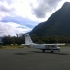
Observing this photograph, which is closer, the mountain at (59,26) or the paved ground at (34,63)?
the paved ground at (34,63)

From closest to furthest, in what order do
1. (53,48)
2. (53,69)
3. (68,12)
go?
1. (53,69)
2. (53,48)
3. (68,12)

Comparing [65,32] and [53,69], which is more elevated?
[65,32]

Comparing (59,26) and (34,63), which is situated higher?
(59,26)

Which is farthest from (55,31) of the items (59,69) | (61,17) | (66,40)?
(59,69)

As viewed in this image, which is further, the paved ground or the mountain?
the mountain

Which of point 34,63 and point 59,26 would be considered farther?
point 59,26

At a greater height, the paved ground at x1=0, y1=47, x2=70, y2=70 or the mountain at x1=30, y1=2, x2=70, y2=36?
the mountain at x1=30, y1=2, x2=70, y2=36

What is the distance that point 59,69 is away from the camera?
10.3m

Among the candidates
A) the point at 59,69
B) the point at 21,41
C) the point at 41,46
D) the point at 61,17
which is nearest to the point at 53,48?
the point at 41,46

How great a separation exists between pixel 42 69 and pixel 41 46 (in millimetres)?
23206

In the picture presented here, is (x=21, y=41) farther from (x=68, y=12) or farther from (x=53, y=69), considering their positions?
(x=68, y=12)

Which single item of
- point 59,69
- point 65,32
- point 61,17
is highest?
point 61,17

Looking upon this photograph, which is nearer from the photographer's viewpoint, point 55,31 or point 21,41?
point 21,41

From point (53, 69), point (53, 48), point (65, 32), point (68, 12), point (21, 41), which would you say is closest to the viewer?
point (53, 69)
